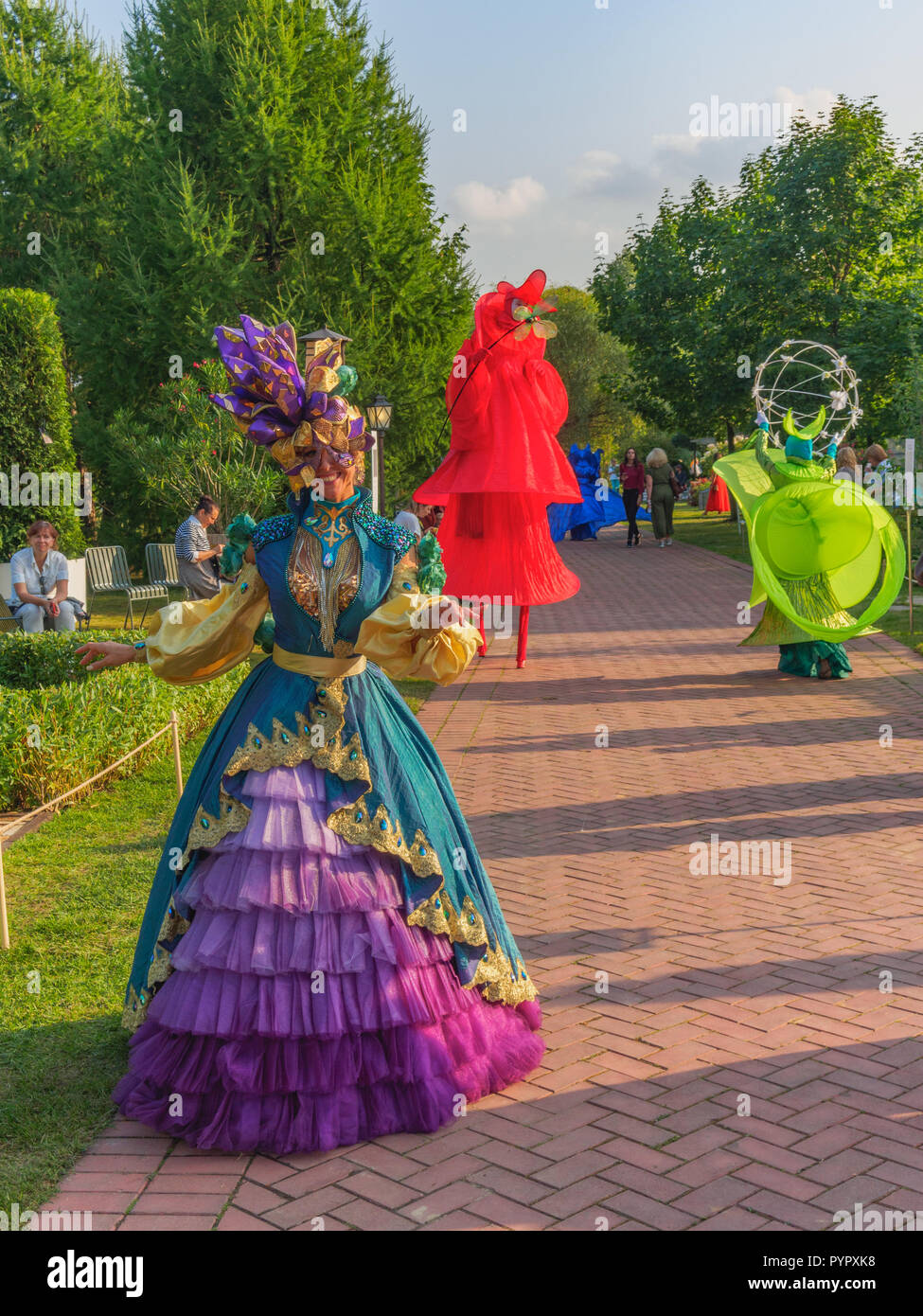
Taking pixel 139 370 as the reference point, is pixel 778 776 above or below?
below

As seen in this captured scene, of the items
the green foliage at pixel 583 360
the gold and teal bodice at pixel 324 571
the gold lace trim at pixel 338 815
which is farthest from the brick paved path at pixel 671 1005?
the green foliage at pixel 583 360

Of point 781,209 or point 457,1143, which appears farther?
point 781,209

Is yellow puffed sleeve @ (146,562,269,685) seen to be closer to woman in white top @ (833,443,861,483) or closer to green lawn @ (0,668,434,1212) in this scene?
green lawn @ (0,668,434,1212)

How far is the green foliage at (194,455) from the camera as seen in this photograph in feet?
54.4

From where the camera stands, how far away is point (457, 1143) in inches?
144

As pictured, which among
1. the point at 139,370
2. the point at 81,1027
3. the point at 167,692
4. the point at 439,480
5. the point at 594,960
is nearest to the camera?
the point at 81,1027

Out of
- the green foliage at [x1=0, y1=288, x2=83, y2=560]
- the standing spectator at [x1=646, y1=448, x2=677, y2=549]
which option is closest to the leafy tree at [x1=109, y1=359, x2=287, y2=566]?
the green foliage at [x1=0, y1=288, x2=83, y2=560]

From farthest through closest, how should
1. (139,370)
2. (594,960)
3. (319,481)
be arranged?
(139,370), (594,960), (319,481)

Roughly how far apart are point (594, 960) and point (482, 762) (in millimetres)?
3508

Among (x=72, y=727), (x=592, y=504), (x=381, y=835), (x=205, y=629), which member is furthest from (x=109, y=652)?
(x=592, y=504)

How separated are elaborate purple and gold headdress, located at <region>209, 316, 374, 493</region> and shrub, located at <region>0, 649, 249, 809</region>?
393 centimetres

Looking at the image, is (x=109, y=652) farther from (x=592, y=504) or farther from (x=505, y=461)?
(x=592, y=504)
